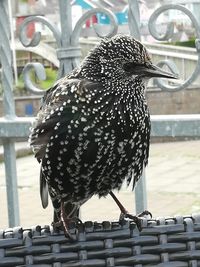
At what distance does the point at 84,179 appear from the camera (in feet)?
5.00

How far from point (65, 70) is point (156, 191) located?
6582 mm

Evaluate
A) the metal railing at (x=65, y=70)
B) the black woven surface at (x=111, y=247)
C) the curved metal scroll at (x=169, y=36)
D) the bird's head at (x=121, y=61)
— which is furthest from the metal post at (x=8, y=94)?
the black woven surface at (x=111, y=247)

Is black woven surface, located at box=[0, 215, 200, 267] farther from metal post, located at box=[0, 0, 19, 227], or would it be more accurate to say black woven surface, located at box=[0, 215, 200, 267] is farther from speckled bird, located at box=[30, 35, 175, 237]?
metal post, located at box=[0, 0, 19, 227]

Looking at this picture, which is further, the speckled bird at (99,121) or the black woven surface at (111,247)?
the speckled bird at (99,121)

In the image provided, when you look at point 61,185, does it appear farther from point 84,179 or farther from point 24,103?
point 24,103

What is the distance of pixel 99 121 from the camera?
142cm

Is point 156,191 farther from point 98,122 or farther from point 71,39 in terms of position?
point 98,122

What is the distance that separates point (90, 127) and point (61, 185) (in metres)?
0.19

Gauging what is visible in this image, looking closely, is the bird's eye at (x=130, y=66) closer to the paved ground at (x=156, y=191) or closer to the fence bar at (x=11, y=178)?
the fence bar at (x=11, y=178)

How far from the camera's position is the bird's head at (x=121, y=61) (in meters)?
1.37

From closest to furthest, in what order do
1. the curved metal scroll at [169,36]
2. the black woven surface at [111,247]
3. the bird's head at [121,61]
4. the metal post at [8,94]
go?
the black woven surface at [111,247], the bird's head at [121,61], the curved metal scroll at [169,36], the metal post at [8,94]

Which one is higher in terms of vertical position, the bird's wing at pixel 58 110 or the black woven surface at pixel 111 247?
the bird's wing at pixel 58 110

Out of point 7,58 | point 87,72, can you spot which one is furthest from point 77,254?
point 7,58

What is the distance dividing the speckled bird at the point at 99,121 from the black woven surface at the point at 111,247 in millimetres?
176
